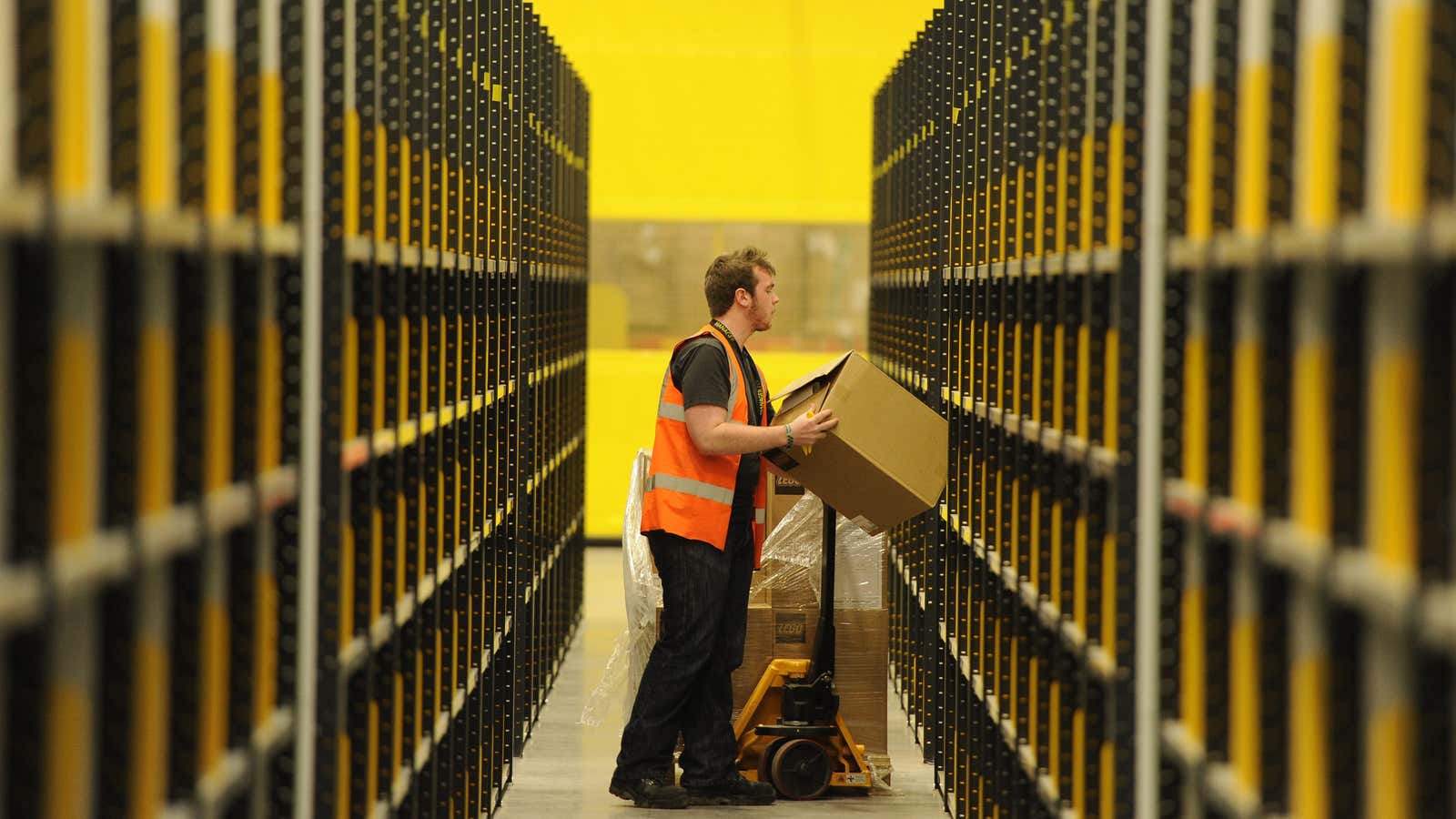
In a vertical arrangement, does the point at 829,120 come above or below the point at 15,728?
above

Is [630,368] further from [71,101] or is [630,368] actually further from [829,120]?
[71,101]

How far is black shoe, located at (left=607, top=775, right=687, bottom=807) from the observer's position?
18.3 ft

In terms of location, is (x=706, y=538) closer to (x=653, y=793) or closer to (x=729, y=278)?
(x=729, y=278)

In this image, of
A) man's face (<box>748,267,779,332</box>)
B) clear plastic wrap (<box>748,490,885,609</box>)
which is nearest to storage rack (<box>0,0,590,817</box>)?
man's face (<box>748,267,779,332</box>)

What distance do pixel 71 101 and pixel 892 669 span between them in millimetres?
6502

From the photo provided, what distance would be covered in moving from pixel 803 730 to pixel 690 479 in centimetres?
116

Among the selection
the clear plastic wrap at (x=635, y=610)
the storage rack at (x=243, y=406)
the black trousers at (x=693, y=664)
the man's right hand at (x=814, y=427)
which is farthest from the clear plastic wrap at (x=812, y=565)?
the storage rack at (x=243, y=406)

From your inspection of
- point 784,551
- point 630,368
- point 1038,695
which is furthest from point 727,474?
point 630,368

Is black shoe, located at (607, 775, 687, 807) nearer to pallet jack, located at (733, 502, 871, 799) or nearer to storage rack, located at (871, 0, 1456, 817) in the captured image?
pallet jack, located at (733, 502, 871, 799)

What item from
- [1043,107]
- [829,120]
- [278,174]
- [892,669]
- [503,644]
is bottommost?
[892,669]

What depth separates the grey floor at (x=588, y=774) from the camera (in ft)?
18.7

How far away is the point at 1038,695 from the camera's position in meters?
3.97

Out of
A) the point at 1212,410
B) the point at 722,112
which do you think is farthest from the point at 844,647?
the point at 722,112

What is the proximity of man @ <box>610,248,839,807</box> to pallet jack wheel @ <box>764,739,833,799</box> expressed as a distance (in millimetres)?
77
